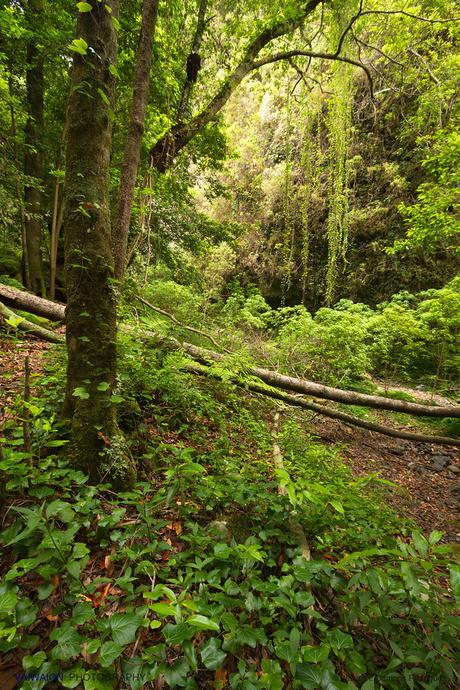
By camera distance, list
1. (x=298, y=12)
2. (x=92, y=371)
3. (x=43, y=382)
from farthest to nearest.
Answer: (x=298, y=12) < (x=43, y=382) < (x=92, y=371)

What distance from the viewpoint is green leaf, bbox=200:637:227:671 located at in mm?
1096

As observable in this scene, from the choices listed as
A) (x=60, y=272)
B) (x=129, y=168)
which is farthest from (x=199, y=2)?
(x=60, y=272)

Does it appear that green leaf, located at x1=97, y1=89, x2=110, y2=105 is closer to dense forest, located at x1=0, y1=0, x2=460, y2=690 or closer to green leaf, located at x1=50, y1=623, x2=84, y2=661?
dense forest, located at x1=0, y1=0, x2=460, y2=690

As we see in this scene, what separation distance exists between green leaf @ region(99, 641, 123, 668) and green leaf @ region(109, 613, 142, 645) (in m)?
0.02

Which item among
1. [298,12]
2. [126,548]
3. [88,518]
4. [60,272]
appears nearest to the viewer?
[126,548]

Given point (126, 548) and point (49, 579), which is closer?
point (49, 579)

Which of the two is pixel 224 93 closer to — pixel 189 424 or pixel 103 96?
pixel 103 96

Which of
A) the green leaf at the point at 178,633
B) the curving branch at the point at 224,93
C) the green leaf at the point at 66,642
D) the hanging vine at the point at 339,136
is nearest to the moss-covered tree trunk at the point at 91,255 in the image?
the green leaf at the point at 66,642

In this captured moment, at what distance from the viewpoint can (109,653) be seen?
103cm

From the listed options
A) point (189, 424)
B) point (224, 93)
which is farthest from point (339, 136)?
point (189, 424)

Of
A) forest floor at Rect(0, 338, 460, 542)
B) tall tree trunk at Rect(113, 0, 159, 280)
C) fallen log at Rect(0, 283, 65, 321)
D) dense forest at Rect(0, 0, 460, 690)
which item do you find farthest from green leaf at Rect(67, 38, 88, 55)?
fallen log at Rect(0, 283, 65, 321)

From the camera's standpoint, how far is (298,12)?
16.8 ft

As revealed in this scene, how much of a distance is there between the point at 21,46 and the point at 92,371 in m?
7.56

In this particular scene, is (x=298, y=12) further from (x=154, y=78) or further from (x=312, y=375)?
(x=312, y=375)
